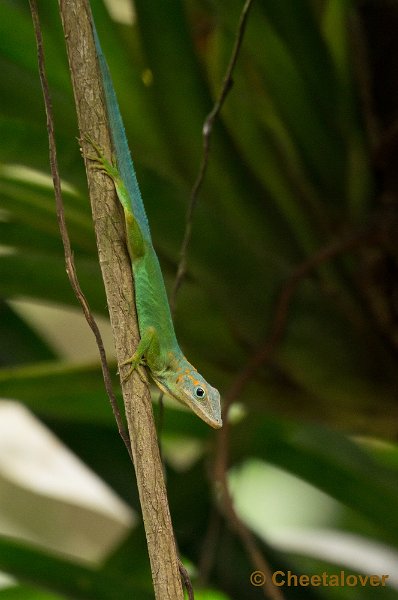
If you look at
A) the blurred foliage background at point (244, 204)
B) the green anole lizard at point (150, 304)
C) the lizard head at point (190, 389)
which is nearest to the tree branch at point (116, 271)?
the green anole lizard at point (150, 304)

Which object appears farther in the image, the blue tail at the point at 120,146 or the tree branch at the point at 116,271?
the blue tail at the point at 120,146

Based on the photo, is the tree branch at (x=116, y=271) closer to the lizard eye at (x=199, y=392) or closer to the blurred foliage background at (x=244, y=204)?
the lizard eye at (x=199, y=392)

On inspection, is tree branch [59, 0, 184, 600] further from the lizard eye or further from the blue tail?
the lizard eye

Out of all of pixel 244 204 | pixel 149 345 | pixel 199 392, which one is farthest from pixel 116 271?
pixel 244 204

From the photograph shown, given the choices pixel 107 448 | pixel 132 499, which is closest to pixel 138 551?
pixel 132 499

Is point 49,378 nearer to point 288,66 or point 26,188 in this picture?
point 26,188

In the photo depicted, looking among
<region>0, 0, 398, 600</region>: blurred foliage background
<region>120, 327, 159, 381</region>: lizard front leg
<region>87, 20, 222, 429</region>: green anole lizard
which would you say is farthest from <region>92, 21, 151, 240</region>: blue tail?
<region>0, 0, 398, 600</region>: blurred foliage background
